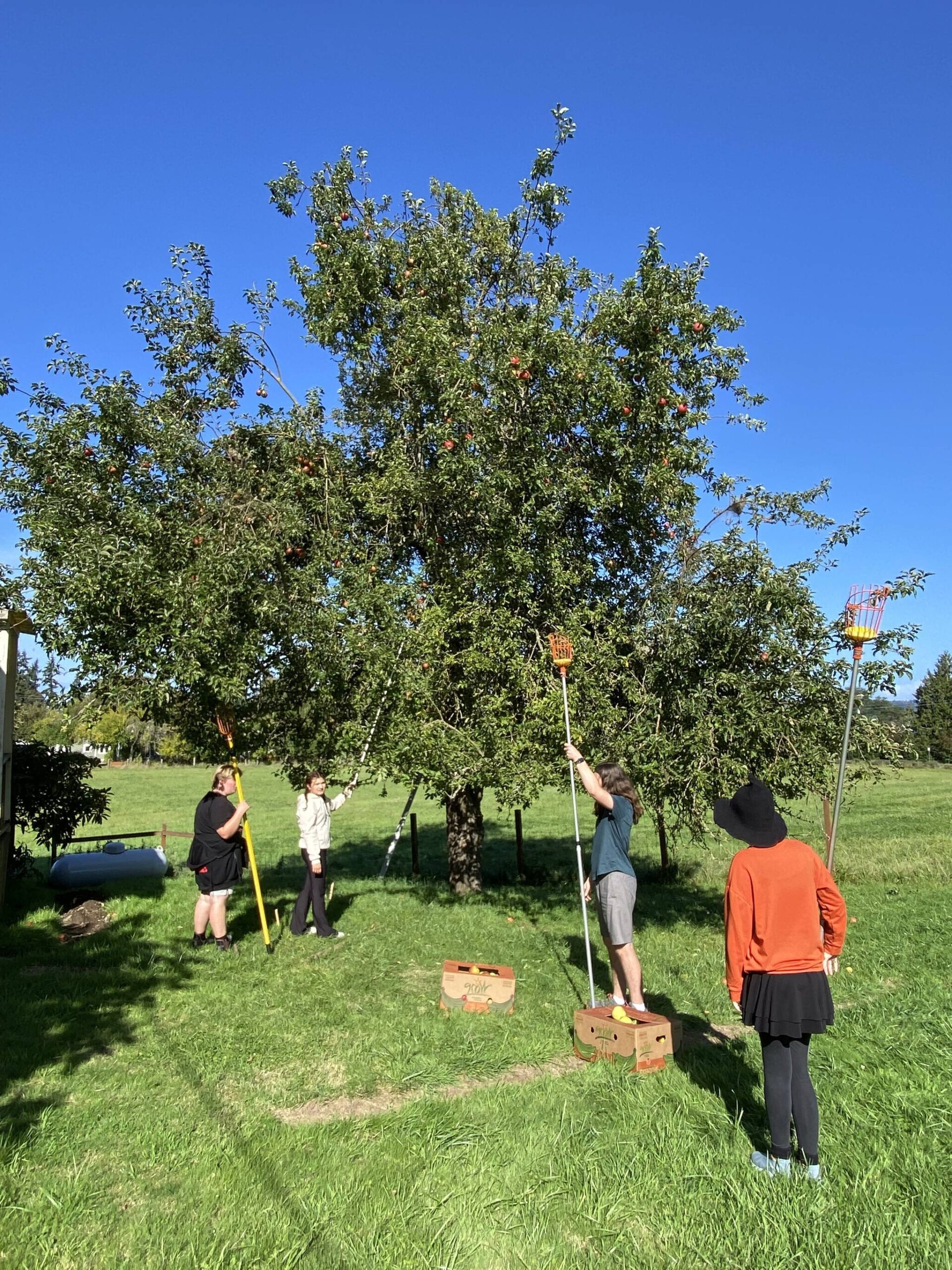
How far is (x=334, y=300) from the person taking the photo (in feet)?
37.3

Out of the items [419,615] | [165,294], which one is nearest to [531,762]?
[419,615]

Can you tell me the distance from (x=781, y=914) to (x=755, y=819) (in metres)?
0.46

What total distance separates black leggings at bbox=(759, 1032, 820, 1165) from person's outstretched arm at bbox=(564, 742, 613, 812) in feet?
7.58

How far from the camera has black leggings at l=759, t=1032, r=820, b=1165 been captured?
12.8 feet

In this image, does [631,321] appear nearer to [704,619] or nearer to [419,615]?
[704,619]

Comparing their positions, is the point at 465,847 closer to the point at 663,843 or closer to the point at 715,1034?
the point at 663,843

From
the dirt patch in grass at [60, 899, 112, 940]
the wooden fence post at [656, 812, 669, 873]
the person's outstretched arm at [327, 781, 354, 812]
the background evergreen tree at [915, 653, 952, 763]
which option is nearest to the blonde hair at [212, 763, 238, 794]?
the person's outstretched arm at [327, 781, 354, 812]

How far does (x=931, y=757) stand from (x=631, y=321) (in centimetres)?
6276

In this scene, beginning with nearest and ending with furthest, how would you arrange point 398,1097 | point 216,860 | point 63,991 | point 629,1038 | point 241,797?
point 398,1097, point 629,1038, point 63,991, point 216,860, point 241,797

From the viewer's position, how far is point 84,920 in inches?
359

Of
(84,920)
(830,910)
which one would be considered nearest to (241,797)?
(84,920)

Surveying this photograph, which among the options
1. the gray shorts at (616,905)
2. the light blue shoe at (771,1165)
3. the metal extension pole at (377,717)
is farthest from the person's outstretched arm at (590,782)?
the metal extension pole at (377,717)

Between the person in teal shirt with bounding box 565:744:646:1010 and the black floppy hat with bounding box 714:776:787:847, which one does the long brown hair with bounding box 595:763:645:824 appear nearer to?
the person in teal shirt with bounding box 565:744:646:1010

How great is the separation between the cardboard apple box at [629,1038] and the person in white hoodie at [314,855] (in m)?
3.96
